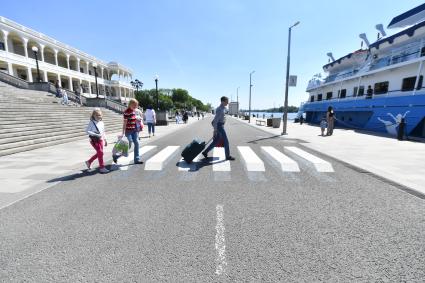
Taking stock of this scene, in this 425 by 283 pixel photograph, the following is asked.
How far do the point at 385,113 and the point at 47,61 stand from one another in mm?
51322

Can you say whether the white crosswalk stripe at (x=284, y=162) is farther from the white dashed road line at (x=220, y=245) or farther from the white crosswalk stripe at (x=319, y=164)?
the white dashed road line at (x=220, y=245)

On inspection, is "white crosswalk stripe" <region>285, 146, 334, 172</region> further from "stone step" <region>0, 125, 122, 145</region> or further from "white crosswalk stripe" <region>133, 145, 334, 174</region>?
"stone step" <region>0, 125, 122, 145</region>

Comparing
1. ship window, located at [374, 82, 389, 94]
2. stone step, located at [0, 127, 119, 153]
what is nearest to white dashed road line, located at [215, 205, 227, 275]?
stone step, located at [0, 127, 119, 153]

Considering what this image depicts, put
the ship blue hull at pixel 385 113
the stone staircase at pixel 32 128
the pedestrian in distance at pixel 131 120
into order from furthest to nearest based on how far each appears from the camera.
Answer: the ship blue hull at pixel 385 113
the stone staircase at pixel 32 128
the pedestrian in distance at pixel 131 120

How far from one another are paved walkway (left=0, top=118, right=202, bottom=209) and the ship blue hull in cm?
1796

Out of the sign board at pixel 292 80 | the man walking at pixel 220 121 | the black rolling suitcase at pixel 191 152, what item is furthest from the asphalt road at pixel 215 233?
the sign board at pixel 292 80

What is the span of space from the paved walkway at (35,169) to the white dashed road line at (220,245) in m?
3.83

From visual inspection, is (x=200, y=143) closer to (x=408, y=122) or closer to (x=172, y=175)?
(x=172, y=175)

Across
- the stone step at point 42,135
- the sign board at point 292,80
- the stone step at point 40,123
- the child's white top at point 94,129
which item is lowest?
the stone step at point 42,135

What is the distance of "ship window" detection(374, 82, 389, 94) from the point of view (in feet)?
63.9

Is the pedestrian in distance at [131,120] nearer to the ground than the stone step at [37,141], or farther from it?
farther from it

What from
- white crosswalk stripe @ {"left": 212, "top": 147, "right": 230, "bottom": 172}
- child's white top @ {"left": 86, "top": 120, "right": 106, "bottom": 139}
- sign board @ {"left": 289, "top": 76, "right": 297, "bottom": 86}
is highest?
sign board @ {"left": 289, "top": 76, "right": 297, "bottom": 86}

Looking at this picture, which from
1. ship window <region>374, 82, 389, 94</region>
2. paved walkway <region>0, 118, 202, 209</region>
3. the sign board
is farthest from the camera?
ship window <region>374, 82, 389, 94</region>

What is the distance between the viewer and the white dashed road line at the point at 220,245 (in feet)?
7.52
